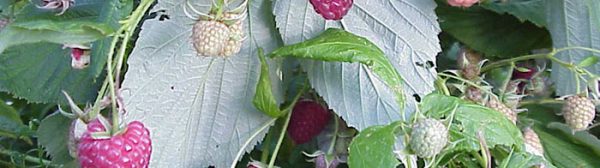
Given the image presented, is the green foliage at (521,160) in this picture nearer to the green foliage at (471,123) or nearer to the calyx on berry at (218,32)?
the green foliage at (471,123)

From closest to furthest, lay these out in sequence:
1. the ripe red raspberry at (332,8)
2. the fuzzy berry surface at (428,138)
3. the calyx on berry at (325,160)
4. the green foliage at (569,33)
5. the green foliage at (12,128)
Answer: the fuzzy berry surface at (428,138) → the ripe red raspberry at (332,8) → the calyx on berry at (325,160) → the green foliage at (569,33) → the green foliage at (12,128)

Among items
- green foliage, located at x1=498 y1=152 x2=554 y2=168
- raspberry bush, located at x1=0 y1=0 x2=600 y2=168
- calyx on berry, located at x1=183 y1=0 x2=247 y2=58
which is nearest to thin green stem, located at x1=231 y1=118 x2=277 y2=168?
raspberry bush, located at x1=0 y1=0 x2=600 y2=168

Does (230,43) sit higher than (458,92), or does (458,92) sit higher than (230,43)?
(230,43)

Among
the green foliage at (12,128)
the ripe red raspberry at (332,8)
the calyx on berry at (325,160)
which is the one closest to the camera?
the ripe red raspberry at (332,8)

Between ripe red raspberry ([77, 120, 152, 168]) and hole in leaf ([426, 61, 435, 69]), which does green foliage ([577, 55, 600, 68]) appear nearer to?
hole in leaf ([426, 61, 435, 69])

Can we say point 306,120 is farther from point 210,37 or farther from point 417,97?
point 210,37

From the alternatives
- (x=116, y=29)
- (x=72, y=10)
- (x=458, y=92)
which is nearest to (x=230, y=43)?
(x=116, y=29)

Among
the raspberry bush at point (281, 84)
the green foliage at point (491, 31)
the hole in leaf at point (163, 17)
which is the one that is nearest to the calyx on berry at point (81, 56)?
the raspberry bush at point (281, 84)

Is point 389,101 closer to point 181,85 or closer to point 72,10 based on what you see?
point 181,85
